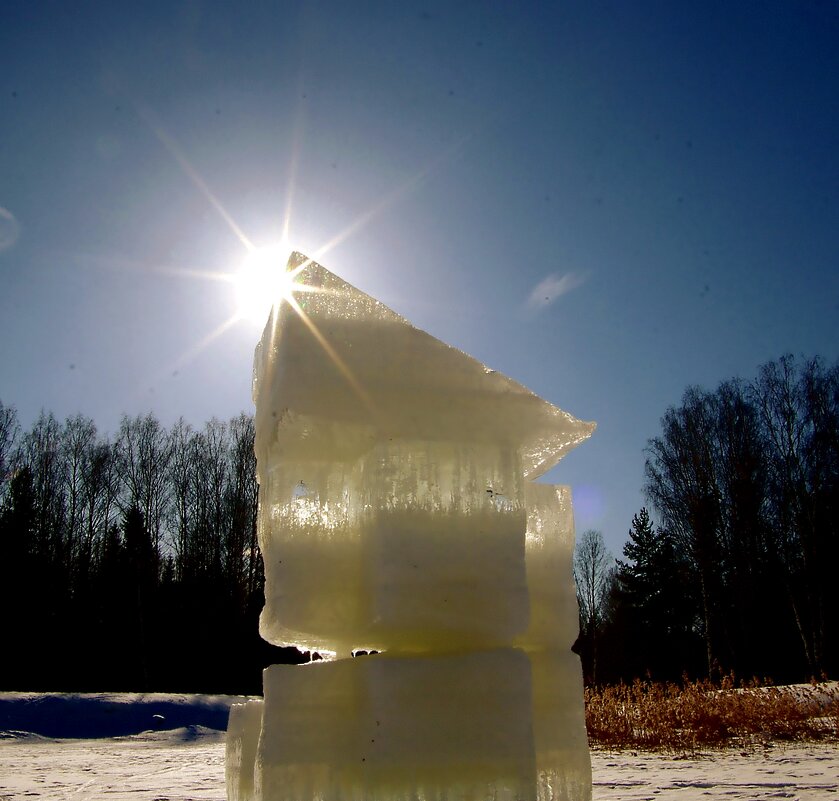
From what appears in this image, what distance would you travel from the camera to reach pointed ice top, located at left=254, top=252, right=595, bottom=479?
1883 millimetres

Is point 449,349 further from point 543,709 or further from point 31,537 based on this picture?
point 31,537

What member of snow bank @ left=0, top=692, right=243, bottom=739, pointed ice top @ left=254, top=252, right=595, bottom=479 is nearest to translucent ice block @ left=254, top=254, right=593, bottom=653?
pointed ice top @ left=254, top=252, right=595, bottom=479

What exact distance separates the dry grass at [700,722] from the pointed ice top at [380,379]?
4263 mm

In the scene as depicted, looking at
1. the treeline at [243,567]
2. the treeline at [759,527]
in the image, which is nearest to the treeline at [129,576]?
the treeline at [243,567]

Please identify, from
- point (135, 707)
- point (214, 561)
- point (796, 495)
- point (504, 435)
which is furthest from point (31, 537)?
point (504, 435)

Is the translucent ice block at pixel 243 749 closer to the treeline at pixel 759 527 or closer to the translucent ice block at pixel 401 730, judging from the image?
the translucent ice block at pixel 401 730

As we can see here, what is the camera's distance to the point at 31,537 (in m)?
19.8

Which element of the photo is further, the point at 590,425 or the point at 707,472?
the point at 707,472

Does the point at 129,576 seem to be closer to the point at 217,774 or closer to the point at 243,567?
the point at 243,567

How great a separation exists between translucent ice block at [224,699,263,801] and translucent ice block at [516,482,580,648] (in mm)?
832

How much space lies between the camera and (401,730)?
1656 millimetres

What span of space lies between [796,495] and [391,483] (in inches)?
632

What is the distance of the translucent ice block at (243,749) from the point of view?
6.55ft

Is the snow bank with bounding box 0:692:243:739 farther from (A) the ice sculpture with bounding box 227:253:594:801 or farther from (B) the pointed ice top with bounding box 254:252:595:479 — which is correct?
(B) the pointed ice top with bounding box 254:252:595:479
